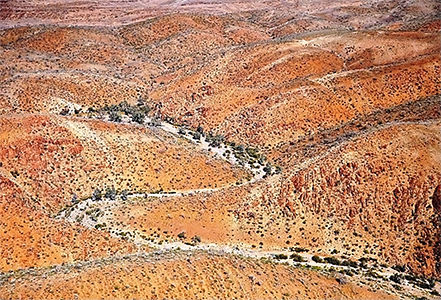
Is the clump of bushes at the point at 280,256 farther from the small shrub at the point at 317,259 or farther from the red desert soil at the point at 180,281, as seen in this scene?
the red desert soil at the point at 180,281

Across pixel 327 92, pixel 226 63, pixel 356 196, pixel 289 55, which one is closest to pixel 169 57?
pixel 226 63

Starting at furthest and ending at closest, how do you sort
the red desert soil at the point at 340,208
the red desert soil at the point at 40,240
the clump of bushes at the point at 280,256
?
the red desert soil at the point at 340,208, the clump of bushes at the point at 280,256, the red desert soil at the point at 40,240

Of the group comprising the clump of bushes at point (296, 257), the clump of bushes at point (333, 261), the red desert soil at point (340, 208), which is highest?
the red desert soil at point (340, 208)

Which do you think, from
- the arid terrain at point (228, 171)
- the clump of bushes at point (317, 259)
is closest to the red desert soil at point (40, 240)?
the arid terrain at point (228, 171)

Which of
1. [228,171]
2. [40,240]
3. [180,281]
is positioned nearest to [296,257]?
[180,281]

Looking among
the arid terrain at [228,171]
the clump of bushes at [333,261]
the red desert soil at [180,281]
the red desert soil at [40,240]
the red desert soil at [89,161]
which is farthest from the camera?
the red desert soil at [89,161]

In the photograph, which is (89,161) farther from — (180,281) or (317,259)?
(180,281)

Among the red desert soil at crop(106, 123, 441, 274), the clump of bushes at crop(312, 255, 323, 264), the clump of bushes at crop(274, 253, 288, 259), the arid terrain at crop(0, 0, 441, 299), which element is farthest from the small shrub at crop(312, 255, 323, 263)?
the clump of bushes at crop(274, 253, 288, 259)

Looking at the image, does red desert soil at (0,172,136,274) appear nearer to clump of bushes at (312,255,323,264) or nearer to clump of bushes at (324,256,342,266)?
clump of bushes at (312,255,323,264)

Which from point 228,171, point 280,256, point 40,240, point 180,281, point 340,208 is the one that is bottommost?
point 280,256
